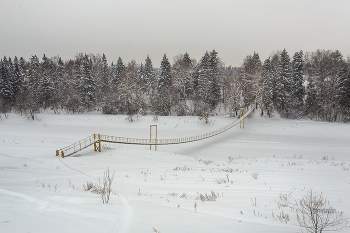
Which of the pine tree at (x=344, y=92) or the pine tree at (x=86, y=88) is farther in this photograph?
the pine tree at (x=86, y=88)

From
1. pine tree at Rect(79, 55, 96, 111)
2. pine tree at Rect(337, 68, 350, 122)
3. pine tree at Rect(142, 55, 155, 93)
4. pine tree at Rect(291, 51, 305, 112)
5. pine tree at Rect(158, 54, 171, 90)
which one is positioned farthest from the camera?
pine tree at Rect(142, 55, 155, 93)

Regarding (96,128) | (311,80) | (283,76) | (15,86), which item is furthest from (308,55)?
(15,86)

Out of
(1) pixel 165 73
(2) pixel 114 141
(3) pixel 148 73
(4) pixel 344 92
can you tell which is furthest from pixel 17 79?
(4) pixel 344 92

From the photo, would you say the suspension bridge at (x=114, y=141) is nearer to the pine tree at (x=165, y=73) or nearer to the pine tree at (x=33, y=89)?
the pine tree at (x=33, y=89)

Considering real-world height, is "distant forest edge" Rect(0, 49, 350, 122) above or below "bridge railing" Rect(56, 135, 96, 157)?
above

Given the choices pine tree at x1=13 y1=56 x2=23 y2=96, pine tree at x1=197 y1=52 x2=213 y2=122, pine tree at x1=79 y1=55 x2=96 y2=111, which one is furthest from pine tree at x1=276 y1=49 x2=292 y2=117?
pine tree at x1=13 y1=56 x2=23 y2=96

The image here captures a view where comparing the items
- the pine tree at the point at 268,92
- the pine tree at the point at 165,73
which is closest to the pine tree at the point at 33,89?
the pine tree at the point at 165,73

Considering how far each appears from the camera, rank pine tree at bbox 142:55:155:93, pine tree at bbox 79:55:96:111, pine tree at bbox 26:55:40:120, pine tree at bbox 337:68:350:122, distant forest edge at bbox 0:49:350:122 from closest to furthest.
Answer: pine tree at bbox 337:68:350:122, distant forest edge at bbox 0:49:350:122, pine tree at bbox 26:55:40:120, pine tree at bbox 79:55:96:111, pine tree at bbox 142:55:155:93

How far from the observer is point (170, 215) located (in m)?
3.84

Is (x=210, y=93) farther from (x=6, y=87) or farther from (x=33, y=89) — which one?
(x=6, y=87)

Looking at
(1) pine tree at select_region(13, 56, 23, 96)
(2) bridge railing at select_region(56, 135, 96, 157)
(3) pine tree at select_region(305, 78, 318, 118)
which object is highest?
(1) pine tree at select_region(13, 56, 23, 96)

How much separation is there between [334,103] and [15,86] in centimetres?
7483

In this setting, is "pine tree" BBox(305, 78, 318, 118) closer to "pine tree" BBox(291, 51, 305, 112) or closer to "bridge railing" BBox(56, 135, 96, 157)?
"pine tree" BBox(291, 51, 305, 112)

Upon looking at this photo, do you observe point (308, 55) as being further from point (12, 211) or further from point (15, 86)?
point (15, 86)
